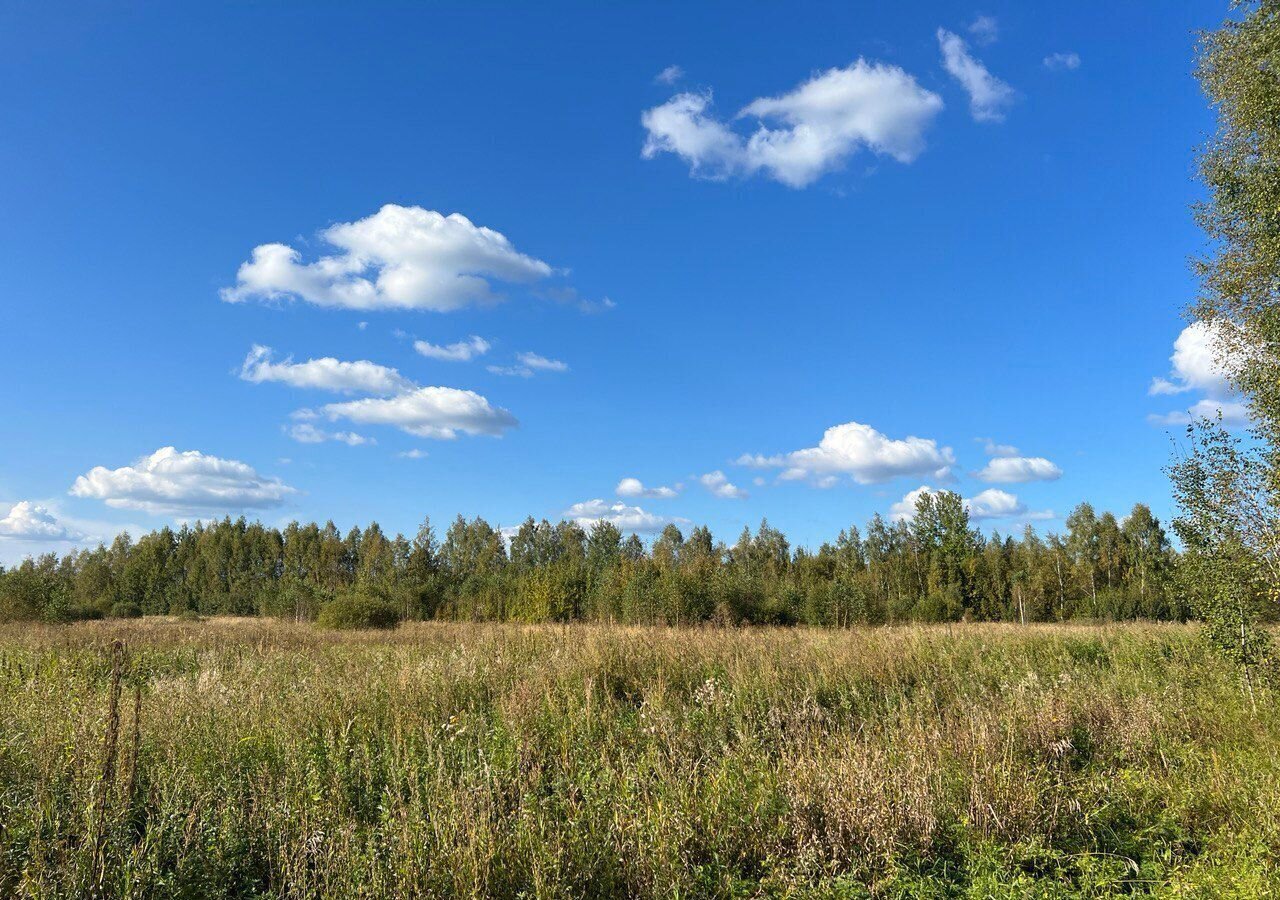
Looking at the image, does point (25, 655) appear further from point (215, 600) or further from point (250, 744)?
point (215, 600)

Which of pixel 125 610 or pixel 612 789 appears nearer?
pixel 612 789

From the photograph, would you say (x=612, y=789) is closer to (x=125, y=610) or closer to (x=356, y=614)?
(x=356, y=614)

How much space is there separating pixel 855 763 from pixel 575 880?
2.40 m

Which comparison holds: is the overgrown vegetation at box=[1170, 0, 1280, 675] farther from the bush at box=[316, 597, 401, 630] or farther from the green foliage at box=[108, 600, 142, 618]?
the green foliage at box=[108, 600, 142, 618]

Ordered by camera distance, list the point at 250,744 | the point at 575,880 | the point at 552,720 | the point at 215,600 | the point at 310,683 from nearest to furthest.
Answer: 1. the point at 575,880
2. the point at 250,744
3. the point at 552,720
4. the point at 310,683
5. the point at 215,600

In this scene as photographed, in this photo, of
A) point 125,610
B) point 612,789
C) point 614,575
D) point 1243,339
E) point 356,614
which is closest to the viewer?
point 612,789

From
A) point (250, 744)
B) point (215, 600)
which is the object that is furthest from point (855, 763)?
point (215, 600)

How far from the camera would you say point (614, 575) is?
163 ft

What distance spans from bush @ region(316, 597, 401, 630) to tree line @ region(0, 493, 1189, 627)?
0.67 m

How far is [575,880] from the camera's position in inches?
152

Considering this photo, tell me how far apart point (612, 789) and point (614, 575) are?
45.0 m

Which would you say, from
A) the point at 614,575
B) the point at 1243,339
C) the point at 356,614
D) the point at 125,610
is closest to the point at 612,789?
the point at 1243,339

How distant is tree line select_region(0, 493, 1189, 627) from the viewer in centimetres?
4200

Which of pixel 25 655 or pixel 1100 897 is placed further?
pixel 25 655
